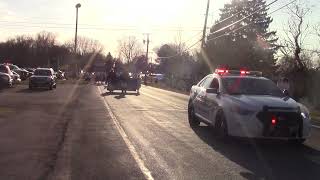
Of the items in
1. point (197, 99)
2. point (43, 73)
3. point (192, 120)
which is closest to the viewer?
point (197, 99)

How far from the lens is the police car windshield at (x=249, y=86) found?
13554 mm

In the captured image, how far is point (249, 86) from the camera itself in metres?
13.9

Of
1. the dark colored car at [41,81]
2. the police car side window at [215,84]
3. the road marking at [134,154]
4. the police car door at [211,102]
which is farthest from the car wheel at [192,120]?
the dark colored car at [41,81]

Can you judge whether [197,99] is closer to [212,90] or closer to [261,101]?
[212,90]

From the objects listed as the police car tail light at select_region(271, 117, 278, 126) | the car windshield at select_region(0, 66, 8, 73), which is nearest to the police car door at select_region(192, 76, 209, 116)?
the police car tail light at select_region(271, 117, 278, 126)

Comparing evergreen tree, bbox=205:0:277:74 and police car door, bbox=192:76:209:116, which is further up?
evergreen tree, bbox=205:0:277:74

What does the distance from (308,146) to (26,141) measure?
237 inches

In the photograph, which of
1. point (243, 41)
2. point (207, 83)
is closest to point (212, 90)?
point (207, 83)

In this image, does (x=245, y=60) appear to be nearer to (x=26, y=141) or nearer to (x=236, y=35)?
(x=236, y=35)

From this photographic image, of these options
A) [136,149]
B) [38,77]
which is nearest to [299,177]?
[136,149]

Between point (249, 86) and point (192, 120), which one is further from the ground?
point (249, 86)

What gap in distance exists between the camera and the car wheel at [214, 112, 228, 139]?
12.7 m

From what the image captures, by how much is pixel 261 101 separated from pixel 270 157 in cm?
168

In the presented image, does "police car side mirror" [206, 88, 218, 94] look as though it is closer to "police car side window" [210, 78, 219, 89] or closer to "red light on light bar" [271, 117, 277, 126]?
"police car side window" [210, 78, 219, 89]
